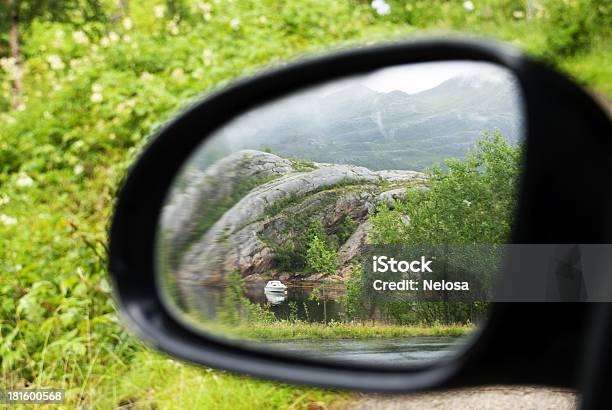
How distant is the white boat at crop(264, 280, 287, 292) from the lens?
1.22 m

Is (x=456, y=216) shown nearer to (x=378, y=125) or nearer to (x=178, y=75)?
(x=378, y=125)

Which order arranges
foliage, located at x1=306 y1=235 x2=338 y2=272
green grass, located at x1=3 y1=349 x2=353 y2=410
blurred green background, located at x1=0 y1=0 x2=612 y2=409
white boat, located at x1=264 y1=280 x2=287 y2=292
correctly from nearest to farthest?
foliage, located at x1=306 y1=235 x2=338 y2=272
white boat, located at x1=264 y1=280 x2=287 y2=292
green grass, located at x1=3 y1=349 x2=353 y2=410
blurred green background, located at x1=0 y1=0 x2=612 y2=409

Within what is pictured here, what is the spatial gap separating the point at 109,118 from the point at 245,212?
5.17 metres

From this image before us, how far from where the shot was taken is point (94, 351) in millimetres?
3357

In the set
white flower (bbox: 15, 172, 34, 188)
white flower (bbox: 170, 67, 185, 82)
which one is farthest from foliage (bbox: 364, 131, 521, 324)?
white flower (bbox: 170, 67, 185, 82)

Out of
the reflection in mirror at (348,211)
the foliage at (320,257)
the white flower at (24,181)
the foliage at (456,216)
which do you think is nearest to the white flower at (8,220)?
the white flower at (24,181)

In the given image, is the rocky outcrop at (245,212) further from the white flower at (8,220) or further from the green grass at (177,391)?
the white flower at (8,220)

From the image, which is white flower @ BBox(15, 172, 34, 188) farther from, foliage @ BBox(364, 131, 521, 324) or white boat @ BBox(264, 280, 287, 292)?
foliage @ BBox(364, 131, 521, 324)

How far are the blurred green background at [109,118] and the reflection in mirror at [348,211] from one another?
172 mm

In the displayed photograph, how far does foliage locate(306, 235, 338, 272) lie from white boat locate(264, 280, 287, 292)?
0.31ft

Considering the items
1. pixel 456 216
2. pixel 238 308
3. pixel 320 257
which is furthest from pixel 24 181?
pixel 456 216

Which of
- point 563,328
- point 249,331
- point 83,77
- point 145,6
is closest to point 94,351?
point 249,331

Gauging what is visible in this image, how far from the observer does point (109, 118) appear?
6059 mm

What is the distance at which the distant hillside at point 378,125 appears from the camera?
39.0 inches
